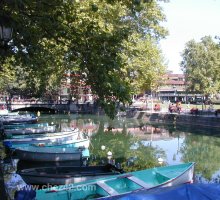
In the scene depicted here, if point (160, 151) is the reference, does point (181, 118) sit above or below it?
above

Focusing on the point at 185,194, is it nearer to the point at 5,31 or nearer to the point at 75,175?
the point at 5,31

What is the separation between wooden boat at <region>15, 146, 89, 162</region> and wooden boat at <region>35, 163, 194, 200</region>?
25.8 feet

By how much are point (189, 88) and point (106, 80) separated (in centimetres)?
7280

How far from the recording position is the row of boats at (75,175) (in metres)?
9.25

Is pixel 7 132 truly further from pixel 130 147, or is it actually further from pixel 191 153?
pixel 191 153

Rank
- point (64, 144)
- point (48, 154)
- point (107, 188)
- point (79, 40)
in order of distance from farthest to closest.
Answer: point (64, 144), point (48, 154), point (79, 40), point (107, 188)

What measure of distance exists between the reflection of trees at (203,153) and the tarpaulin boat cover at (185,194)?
11.1m

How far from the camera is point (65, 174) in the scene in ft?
41.5

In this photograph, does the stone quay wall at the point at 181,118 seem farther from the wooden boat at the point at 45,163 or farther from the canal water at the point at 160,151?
the wooden boat at the point at 45,163

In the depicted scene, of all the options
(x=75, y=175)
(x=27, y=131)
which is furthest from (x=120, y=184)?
(x=27, y=131)

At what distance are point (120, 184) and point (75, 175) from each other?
2.42 m

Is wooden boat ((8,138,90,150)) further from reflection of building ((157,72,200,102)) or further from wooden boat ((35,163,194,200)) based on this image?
reflection of building ((157,72,200,102))

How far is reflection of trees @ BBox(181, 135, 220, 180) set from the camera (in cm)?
1948

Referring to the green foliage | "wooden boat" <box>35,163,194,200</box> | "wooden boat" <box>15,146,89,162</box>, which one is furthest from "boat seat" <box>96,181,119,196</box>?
"wooden boat" <box>15,146,89,162</box>
